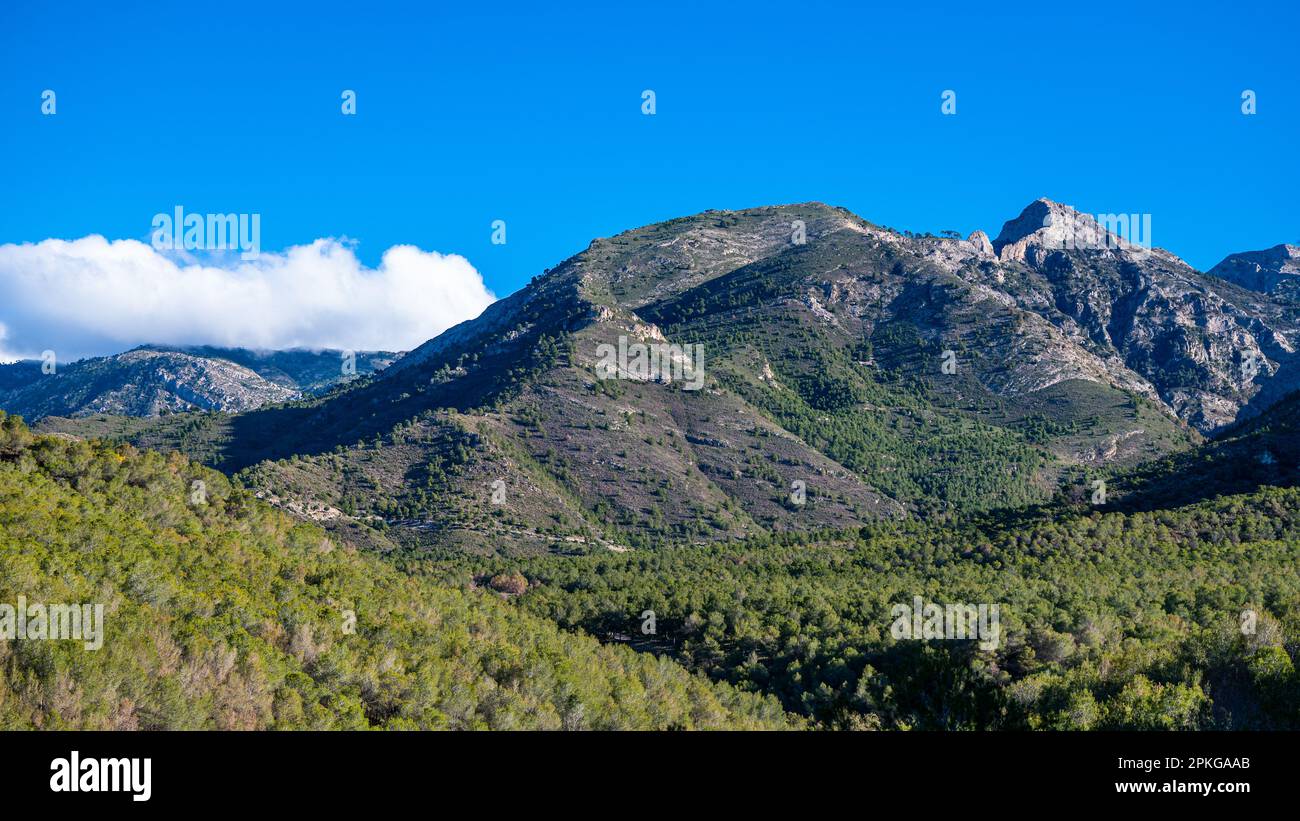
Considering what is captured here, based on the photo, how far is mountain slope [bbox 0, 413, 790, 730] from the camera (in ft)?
106

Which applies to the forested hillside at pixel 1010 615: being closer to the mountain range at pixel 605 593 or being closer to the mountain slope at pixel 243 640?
the mountain range at pixel 605 593

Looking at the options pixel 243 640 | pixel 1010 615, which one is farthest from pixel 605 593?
pixel 243 640

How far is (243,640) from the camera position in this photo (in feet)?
129

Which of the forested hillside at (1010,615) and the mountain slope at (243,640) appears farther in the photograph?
the forested hillside at (1010,615)

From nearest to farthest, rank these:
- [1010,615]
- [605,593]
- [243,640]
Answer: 1. [243,640]
2. [1010,615]
3. [605,593]

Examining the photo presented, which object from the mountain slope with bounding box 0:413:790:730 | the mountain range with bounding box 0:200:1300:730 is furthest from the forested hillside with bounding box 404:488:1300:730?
the mountain slope with bounding box 0:413:790:730

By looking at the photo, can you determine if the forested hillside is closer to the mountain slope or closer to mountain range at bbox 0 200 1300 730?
mountain range at bbox 0 200 1300 730

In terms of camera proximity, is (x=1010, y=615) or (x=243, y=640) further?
(x=1010, y=615)

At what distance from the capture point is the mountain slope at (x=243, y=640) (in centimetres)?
3222

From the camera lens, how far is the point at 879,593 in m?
75.9

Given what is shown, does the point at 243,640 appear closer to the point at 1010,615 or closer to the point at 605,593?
the point at 1010,615

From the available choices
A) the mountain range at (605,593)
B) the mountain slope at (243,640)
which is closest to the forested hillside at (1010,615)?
the mountain range at (605,593)
